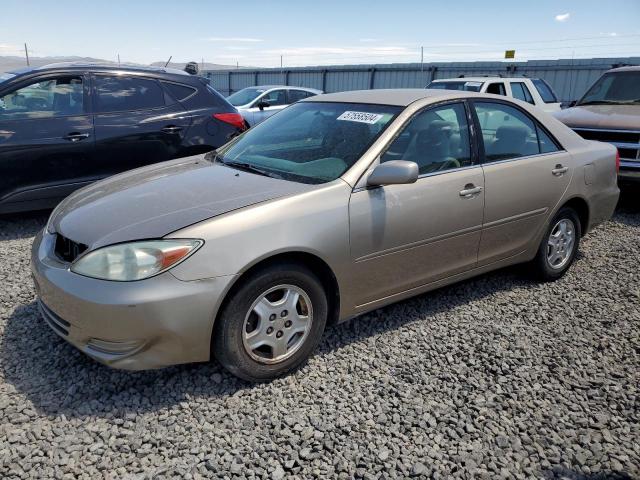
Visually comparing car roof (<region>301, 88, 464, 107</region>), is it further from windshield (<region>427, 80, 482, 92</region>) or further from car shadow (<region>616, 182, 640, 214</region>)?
windshield (<region>427, 80, 482, 92</region>)

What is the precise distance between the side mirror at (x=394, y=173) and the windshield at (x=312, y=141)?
0.20 m

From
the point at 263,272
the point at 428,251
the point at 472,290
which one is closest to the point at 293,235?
the point at 263,272

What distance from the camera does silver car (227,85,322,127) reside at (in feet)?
41.7

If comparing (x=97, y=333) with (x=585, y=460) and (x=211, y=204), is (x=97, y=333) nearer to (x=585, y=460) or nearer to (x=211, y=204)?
(x=211, y=204)

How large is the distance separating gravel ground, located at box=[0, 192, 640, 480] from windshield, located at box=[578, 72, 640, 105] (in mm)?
5208

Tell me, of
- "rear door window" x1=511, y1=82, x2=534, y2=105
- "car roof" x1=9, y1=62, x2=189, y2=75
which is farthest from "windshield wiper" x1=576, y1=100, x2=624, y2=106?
"car roof" x1=9, y1=62, x2=189, y2=75

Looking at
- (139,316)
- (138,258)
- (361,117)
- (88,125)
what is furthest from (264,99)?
(139,316)

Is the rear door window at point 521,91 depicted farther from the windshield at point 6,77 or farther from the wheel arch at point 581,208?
the windshield at point 6,77

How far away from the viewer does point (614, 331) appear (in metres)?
3.78

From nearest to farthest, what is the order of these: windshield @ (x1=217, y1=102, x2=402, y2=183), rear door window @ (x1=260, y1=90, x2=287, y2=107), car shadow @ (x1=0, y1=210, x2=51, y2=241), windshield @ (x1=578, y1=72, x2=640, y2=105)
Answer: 1. windshield @ (x1=217, y1=102, x2=402, y2=183)
2. car shadow @ (x1=0, y1=210, x2=51, y2=241)
3. windshield @ (x1=578, y1=72, x2=640, y2=105)
4. rear door window @ (x1=260, y1=90, x2=287, y2=107)

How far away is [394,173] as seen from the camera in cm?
311

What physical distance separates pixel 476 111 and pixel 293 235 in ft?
6.18

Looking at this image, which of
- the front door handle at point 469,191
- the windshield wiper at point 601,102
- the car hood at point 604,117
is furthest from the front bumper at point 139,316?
the windshield wiper at point 601,102

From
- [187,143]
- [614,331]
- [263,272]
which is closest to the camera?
[263,272]
